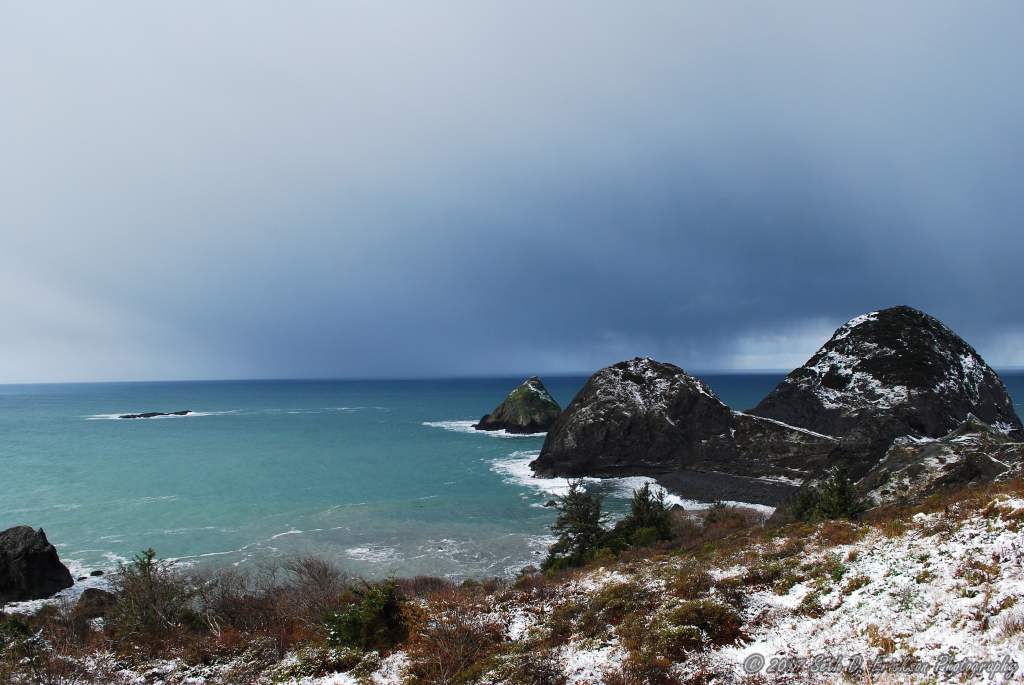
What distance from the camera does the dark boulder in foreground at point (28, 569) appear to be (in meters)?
30.6

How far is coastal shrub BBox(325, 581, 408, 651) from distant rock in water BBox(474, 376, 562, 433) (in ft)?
289

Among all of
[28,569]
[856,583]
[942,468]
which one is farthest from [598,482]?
[28,569]

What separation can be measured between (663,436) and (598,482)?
484 inches

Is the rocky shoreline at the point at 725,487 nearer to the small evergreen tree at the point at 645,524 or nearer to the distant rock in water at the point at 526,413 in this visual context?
the small evergreen tree at the point at 645,524

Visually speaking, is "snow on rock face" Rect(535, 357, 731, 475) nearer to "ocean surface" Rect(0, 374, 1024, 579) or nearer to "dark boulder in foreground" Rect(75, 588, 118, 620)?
"ocean surface" Rect(0, 374, 1024, 579)

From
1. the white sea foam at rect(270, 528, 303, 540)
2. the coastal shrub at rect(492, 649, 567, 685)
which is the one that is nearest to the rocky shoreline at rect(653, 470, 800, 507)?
the white sea foam at rect(270, 528, 303, 540)

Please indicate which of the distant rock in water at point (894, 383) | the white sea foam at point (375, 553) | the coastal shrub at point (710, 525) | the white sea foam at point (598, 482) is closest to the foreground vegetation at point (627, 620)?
the coastal shrub at point (710, 525)

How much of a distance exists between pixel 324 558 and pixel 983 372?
320 feet

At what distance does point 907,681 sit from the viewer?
8.80m

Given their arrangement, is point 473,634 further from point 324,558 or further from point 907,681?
point 324,558

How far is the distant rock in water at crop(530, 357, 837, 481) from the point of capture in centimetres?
5916

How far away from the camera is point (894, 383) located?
70312 mm

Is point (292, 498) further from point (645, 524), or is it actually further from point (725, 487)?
point (725, 487)

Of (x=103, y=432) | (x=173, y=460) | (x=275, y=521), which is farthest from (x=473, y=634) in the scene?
(x=103, y=432)
